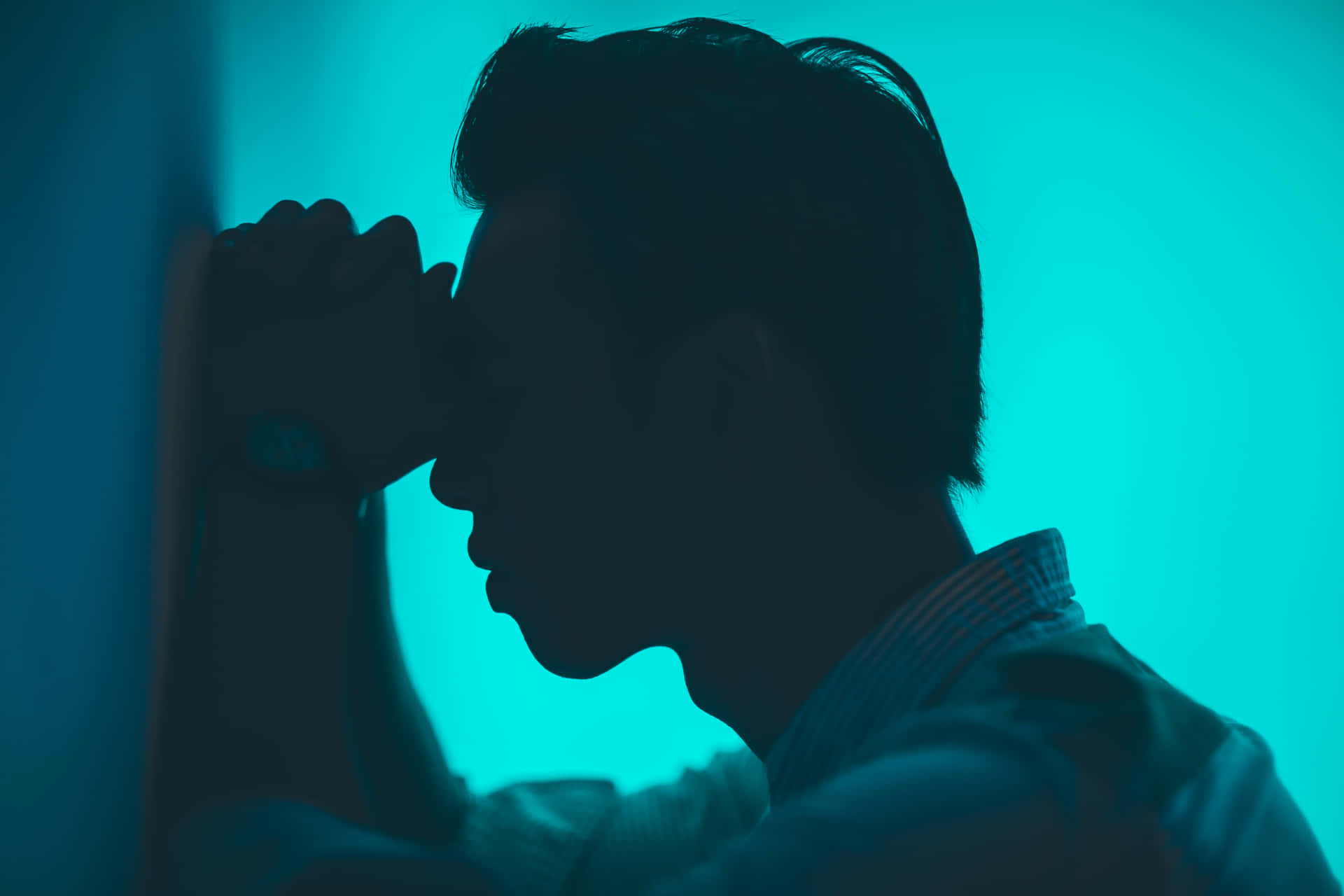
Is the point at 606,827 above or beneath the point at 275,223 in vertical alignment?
beneath

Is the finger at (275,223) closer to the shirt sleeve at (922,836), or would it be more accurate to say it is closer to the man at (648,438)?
the man at (648,438)

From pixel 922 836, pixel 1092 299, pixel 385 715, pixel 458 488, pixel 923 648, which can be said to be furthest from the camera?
pixel 1092 299

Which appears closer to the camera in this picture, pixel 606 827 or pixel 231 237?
pixel 231 237

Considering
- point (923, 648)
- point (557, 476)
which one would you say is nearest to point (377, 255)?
point (557, 476)

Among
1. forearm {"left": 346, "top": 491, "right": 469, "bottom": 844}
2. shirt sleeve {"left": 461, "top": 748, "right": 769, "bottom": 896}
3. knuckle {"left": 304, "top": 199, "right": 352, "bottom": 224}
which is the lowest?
shirt sleeve {"left": 461, "top": 748, "right": 769, "bottom": 896}

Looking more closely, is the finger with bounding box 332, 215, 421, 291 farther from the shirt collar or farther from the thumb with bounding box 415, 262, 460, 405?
the shirt collar

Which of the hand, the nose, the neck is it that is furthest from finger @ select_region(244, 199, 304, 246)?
the neck

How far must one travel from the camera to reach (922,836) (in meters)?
0.42

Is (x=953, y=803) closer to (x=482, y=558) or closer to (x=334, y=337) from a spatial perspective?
(x=482, y=558)

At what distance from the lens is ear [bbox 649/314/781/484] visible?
0.66 m

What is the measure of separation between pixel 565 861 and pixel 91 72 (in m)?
0.77

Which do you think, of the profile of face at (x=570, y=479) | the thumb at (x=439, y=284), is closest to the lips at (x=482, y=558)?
the profile of face at (x=570, y=479)

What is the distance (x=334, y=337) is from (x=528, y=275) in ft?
0.61

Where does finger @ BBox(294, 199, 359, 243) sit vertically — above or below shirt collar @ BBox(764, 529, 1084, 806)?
above
